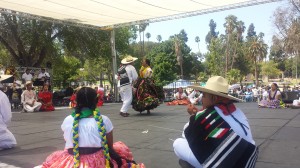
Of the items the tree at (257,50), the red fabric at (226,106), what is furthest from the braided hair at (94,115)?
the tree at (257,50)

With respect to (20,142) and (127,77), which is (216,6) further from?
(20,142)

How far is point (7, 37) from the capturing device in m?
21.1

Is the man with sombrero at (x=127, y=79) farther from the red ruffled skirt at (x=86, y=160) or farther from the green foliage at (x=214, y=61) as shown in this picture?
the green foliage at (x=214, y=61)

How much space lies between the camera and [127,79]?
362 inches

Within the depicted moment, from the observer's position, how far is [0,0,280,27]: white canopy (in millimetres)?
11602

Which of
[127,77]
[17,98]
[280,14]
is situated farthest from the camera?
[280,14]

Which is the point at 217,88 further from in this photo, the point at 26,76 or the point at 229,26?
the point at 229,26

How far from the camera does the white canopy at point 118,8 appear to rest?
1160 cm

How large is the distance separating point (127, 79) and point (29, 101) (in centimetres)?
468

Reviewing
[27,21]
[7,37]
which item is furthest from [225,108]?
[7,37]

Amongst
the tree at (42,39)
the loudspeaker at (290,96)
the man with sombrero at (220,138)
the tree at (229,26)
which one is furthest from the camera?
the tree at (229,26)

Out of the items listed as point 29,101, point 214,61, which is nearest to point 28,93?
point 29,101

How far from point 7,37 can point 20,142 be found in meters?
17.2

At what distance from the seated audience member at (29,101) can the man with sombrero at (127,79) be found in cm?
447
